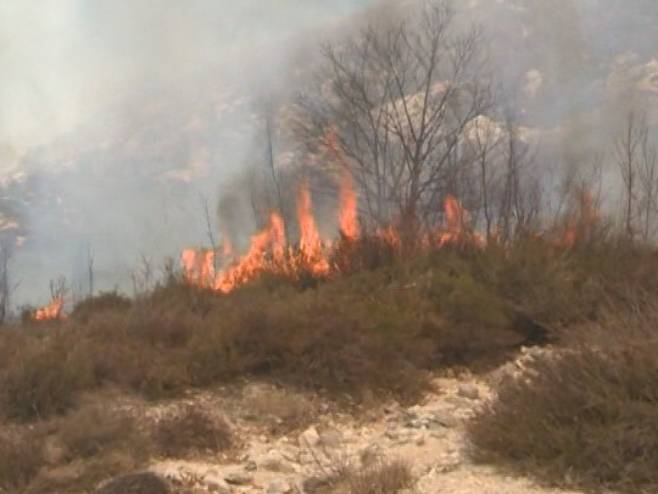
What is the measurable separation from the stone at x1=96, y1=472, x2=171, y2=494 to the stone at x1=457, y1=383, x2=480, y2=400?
440 centimetres

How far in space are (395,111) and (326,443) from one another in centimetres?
1750

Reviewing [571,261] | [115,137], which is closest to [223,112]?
[115,137]

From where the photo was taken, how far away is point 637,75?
40.4 metres

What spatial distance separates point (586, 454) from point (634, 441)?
336mm

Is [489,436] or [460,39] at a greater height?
[460,39]

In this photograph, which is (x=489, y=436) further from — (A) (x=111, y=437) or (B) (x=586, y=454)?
(A) (x=111, y=437)

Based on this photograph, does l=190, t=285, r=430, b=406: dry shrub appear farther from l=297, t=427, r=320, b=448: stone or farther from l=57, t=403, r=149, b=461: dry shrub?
l=57, t=403, r=149, b=461: dry shrub

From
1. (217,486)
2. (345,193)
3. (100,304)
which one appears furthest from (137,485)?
(345,193)

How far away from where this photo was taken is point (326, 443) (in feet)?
28.1

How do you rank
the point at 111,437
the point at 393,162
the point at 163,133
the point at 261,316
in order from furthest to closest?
1. the point at 163,133
2. the point at 393,162
3. the point at 261,316
4. the point at 111,437

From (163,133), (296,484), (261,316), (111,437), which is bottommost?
(296,484)

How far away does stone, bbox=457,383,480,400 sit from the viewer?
33.0 ft

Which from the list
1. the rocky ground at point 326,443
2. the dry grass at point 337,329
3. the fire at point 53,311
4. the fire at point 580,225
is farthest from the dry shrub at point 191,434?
the fire at point 53,311

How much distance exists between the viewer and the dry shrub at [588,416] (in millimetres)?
5750
